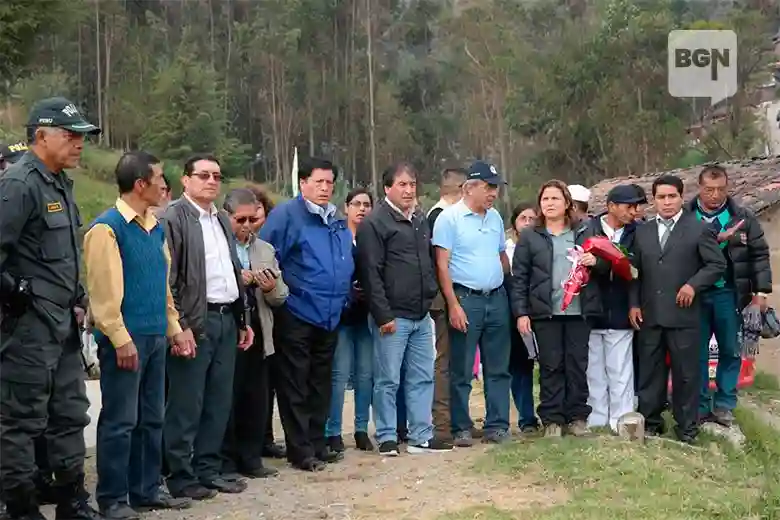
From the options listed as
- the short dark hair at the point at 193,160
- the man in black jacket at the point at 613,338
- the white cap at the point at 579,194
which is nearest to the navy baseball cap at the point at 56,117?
the short dark hair at the point at 193,160

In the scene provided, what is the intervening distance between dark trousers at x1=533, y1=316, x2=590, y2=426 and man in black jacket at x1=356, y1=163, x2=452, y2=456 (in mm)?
821

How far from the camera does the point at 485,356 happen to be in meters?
7.10

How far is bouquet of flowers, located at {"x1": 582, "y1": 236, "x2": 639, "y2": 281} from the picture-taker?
6.73m

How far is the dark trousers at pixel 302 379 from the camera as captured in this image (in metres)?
6.15

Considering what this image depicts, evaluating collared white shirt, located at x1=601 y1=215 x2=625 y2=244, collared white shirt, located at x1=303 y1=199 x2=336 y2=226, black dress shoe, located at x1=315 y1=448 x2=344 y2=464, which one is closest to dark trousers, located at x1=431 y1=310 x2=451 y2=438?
black dress shoe, located at x1=315 y1=448 x2=344 y2=464

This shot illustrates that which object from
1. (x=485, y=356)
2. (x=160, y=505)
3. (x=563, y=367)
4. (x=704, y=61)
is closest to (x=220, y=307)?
(x=160, y=505)

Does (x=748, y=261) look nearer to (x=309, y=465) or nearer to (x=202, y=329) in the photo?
(x=309, y=465)

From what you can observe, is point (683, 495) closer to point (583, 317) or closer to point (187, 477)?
point (583, 317)

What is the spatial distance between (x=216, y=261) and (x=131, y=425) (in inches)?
43.1

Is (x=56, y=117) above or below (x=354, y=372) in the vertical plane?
above

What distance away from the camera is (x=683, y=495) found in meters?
5.46

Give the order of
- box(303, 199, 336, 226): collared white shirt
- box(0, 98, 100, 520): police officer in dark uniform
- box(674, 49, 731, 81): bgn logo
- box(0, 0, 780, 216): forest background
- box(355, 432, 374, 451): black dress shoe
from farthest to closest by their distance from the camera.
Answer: box(0, 0, 780, 216): forest background < box(674, 49, 731, 81): bgn logo < box(355, 432, 374, 451): black dress shoe < box(303, 199, 336, 226): collared white shirt < box(0, 98, 100, 520): police officer in dark uniform

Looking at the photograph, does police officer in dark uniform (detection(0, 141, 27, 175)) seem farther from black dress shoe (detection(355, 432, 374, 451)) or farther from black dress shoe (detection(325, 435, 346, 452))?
black dress shoe (detection(355, 432, 374, 451))

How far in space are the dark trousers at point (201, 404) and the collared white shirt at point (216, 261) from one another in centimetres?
11
